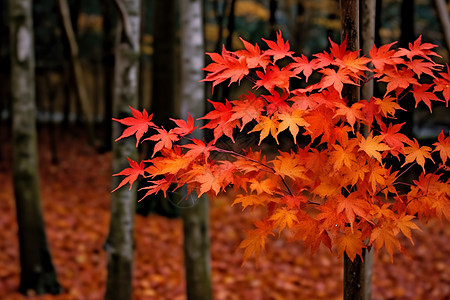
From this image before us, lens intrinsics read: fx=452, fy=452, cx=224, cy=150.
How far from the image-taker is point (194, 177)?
2127 mm

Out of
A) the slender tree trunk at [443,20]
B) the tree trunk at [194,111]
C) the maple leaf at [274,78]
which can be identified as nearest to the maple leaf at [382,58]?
the maple leaf at [274,78]

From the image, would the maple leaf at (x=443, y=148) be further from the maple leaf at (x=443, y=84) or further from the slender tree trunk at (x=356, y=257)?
the slender tree trunk at (x=356, y=257)

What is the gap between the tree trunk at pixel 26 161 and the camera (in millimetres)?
4875

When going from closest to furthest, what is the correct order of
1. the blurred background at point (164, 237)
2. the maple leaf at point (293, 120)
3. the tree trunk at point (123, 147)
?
1. the maple leaf at point (293, 120)
2. the tree trunk at point (123, 147)
3. the blurred background at point (164, 237)

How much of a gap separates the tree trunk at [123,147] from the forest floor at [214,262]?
2.97 feet

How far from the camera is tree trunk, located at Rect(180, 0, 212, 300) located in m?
4.22

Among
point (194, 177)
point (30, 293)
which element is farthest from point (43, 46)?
point (194, 177)

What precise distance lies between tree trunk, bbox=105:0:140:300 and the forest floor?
0.90 metres

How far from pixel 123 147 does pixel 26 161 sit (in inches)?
62.9

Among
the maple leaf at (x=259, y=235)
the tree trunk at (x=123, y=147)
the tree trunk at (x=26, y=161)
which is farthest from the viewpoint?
the tree trunk at (x=26, y=161)

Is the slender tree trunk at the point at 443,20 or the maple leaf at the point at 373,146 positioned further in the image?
the slender tree trunk at the point at 443,20

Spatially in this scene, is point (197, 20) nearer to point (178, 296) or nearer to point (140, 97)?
point (178, 296)

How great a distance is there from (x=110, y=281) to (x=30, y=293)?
1.52 m

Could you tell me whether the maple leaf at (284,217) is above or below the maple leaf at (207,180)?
below
